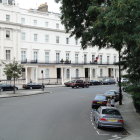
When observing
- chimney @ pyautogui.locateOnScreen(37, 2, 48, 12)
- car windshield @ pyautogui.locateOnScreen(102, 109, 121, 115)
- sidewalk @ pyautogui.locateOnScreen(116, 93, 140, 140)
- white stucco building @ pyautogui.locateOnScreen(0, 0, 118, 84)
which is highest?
chimney @ pyautogui.locateOnScreen(37, 2, 48, 12)

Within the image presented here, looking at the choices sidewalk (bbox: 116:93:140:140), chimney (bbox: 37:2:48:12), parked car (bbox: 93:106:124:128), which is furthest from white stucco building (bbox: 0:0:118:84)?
parked car (bbox: 93:106:124:128)

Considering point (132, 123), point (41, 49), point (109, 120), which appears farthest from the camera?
point (41, 49)

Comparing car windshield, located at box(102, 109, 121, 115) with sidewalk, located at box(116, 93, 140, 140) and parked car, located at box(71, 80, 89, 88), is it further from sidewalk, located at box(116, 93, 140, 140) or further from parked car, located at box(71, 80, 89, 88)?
parked car, located at box(71, 80, 89, 88)

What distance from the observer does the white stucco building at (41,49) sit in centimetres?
5794

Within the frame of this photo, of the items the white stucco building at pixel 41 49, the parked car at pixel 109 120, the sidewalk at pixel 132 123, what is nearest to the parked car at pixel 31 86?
the white stucco building at pixel 41 49

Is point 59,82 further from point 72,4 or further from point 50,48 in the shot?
point 72,4

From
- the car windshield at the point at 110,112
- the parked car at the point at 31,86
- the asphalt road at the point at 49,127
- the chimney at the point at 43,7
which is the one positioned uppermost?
the chimney at the point at 43,7

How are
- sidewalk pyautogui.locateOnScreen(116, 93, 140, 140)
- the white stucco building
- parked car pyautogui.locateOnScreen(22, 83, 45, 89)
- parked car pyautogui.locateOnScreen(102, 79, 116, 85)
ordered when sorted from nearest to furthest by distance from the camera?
sidewalk pyautogui.locateOnScreen(116, 93, 140, 140)
parked car pyautogui.locateOnScreen(22, 83, 45, 89)
the white stucco building
parked car pyautogui.locateOnScreen(102, 79, 116, 85)

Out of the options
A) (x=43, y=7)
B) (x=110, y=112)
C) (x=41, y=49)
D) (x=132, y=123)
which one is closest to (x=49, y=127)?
(x=110, y=112)

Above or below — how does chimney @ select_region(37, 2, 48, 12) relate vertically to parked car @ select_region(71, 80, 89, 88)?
above

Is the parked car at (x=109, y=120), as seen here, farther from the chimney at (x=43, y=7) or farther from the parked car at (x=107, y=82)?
the chimney at (x=43, y=7)

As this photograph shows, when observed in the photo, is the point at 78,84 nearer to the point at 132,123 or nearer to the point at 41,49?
the point at 41,49

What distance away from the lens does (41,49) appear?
6469cm

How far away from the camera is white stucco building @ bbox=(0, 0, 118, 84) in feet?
190
